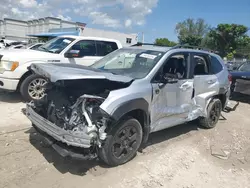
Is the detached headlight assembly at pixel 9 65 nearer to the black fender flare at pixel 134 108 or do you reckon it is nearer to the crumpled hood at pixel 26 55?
the crumpled hood at pixel 26 55

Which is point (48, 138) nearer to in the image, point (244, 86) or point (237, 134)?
point (237, 134)

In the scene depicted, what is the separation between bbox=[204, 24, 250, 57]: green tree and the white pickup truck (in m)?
39.7

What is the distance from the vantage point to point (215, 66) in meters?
5.83

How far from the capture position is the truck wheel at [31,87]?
6105mm

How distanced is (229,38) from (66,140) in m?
45.7

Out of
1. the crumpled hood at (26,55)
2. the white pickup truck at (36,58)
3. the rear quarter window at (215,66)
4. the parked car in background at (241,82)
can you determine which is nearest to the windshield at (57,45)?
the white pickup truck at (36,58)

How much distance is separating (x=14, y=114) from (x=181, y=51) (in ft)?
13.1

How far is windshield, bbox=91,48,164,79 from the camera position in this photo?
4.07 metres

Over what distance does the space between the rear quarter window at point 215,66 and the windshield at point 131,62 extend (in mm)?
2031

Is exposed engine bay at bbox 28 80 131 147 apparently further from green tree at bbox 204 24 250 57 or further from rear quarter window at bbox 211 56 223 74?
green tree at bbox 204 24 250 57

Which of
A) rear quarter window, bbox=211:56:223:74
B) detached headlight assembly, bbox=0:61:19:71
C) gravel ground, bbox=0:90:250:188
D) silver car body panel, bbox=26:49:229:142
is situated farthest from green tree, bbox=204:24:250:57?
detached headlight assembly, bbox=0:61:19:71

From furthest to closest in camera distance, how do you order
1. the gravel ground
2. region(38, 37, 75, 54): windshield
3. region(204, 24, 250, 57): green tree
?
region(204, 24, 250, 57): green tree
region(38, 37, 75, 54): windshield
the gravel ground

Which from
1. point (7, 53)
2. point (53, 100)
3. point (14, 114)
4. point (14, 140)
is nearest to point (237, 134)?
point (53, 100)

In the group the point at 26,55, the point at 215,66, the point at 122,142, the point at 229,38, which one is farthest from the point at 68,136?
the point at 229,38
